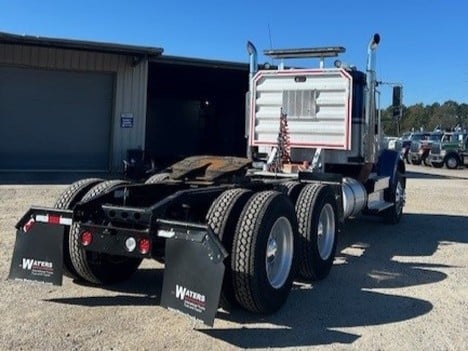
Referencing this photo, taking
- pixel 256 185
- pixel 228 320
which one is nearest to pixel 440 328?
pixel 228 320

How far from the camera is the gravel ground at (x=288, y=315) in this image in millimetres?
4605

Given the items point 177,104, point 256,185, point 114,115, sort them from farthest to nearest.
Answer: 1. point 177,104
2. point 114,115
3. point 256,185

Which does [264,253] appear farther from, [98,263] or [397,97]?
[397,97]

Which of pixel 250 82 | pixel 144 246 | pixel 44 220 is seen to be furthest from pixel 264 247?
pixel 250 82

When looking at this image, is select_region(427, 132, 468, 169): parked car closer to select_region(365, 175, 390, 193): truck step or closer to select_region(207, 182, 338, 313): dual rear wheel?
select_region(365, 175, 390, 193): truck step

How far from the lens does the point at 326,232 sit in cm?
719

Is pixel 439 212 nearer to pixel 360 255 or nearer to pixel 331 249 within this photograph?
pixel 360 255

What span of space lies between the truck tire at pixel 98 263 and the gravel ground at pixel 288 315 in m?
0.13

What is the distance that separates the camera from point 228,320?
5090 millimetres

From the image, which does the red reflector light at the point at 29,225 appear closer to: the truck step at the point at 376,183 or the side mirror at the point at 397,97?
the truck step at the point at 376,183

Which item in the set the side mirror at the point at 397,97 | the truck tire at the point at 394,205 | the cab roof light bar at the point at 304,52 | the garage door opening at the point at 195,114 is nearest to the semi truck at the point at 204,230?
the cab roof light bar at the point at 304,52

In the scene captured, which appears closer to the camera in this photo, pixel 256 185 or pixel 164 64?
pixel 256 185

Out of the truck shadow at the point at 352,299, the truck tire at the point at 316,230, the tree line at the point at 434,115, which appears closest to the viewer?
the truck shadow at the point at 352,299

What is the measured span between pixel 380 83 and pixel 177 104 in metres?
21.2
